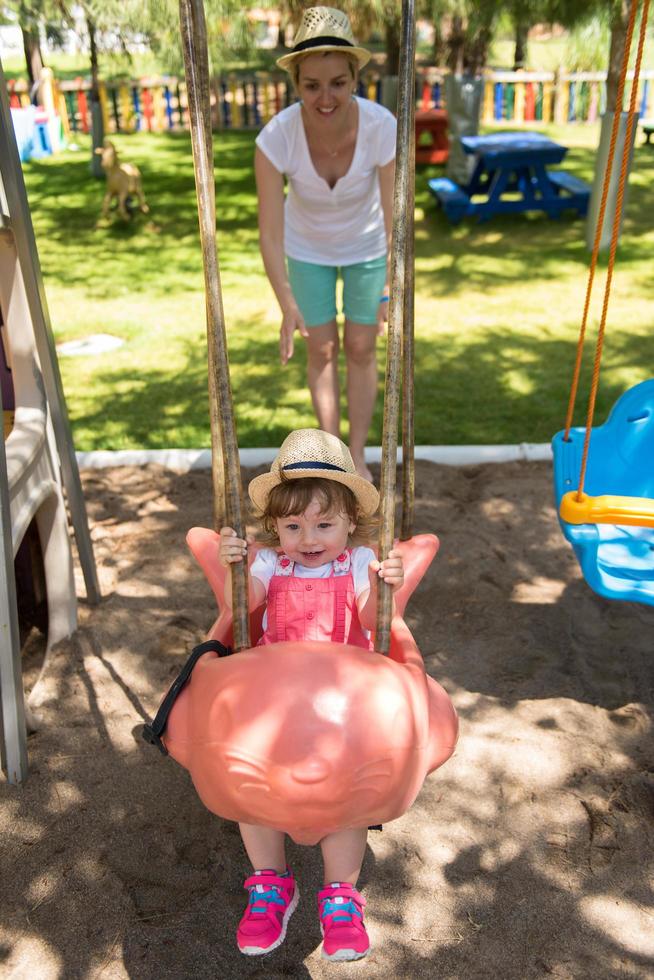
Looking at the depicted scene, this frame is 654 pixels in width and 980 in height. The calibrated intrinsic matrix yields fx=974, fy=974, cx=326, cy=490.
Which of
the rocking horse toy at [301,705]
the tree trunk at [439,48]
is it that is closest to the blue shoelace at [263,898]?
the rocking horse toy at [301,705]

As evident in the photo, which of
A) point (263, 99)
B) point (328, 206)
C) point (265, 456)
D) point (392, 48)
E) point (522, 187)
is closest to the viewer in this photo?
point (328, 206)

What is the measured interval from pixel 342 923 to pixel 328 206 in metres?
2.37

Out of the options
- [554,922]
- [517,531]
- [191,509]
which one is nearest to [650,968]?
[554,922]

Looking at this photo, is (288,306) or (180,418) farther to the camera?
(180,418)

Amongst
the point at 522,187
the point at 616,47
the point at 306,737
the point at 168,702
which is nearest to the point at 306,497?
the point at 168,702

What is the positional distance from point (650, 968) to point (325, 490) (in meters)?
1.21

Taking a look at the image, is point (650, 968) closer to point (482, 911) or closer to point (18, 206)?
point (482, 911)

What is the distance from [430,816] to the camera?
7.93 ft

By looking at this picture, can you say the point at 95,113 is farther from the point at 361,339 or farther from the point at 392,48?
the point at 361,339

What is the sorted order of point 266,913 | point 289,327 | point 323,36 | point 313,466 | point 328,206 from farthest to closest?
point 328,206
point 289,327
point 323,36
point 313,466
point 266,913

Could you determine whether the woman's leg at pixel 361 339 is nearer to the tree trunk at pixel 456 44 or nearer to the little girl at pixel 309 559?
the little girl at pixel 309 559

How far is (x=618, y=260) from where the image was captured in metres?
7.18

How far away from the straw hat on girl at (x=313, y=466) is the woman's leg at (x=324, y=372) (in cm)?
152

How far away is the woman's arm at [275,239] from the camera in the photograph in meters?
3.22
